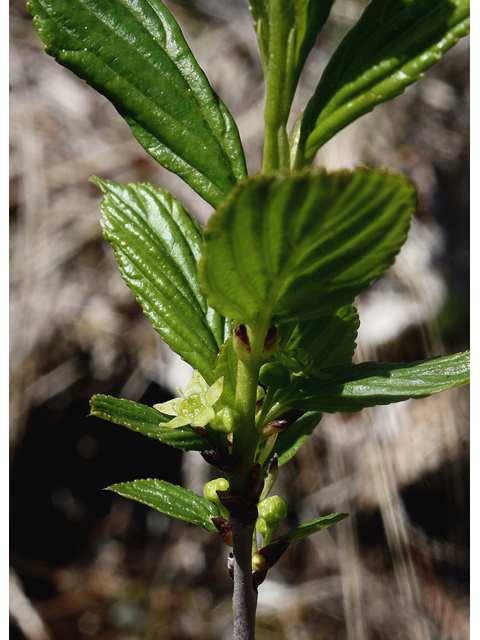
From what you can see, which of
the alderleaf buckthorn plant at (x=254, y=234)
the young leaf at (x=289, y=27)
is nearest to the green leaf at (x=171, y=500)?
the alderleaf buckthorn plant at (x=254, y=234)

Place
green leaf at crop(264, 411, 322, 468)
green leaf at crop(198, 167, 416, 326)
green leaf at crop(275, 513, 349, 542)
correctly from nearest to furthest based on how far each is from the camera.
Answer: green leaf at crop(198, 167, 416, 326)
green leaf at crop(275, 513, 349, 542)
green leaf at crop(264, 411, 322, 468)

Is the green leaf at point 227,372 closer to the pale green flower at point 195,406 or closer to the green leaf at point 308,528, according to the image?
the pale green flower at point 195,406

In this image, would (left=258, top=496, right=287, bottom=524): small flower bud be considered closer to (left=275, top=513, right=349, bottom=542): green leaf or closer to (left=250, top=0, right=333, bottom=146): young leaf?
(left=275, top=513, right=349, bottom=542): green leaf

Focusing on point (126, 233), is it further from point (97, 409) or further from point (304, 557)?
point (304, 557)

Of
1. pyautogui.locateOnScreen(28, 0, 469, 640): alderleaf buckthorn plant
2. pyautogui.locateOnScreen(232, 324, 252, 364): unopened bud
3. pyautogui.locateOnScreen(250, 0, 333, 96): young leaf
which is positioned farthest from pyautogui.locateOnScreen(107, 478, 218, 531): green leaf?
pyautogui.locateOnScreen(250, 0, 333, 96): young leaf

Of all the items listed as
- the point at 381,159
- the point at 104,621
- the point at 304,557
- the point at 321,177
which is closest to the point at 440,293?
the point at 381,159

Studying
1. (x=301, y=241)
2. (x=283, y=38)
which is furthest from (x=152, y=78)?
(x=301, y=241)

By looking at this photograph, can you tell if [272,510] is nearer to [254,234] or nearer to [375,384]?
[375,384]
